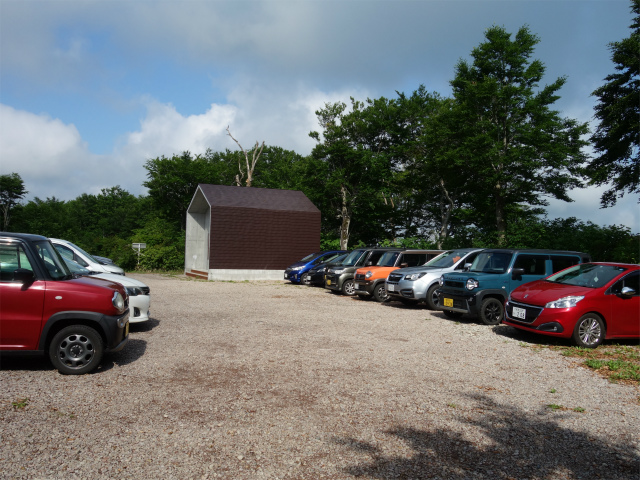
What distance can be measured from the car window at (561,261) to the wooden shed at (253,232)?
56.4 feet

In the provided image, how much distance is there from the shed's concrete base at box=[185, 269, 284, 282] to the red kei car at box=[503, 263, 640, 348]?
18374mm

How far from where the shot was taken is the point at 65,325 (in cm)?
Result: 572

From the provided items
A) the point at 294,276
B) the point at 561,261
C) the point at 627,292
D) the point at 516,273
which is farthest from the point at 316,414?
the point at 294,276

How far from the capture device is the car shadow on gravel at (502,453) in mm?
3455

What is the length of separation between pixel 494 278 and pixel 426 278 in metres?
2.41

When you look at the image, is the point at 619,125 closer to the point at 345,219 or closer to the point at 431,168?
the point at 431,168

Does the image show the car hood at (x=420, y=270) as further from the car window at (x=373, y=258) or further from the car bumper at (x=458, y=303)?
the car window at (x=373, y=258)

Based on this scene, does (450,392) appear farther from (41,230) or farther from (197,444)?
(41,230)

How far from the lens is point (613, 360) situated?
7.23 meters

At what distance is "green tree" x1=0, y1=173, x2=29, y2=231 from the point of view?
5597cm

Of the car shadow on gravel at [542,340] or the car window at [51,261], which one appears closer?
the car window at [51,261]

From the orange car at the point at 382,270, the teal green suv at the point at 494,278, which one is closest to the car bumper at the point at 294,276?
the orange car at the point at 382,270

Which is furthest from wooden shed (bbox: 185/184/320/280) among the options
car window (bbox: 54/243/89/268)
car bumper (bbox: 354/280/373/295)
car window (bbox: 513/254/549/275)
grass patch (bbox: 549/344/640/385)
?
grass patch (bbox: 549/344/640/385)

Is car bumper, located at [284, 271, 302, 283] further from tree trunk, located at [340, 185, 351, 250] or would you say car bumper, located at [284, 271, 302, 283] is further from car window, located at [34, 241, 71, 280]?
tree trunk, located at [340, 185, 351, 250]
